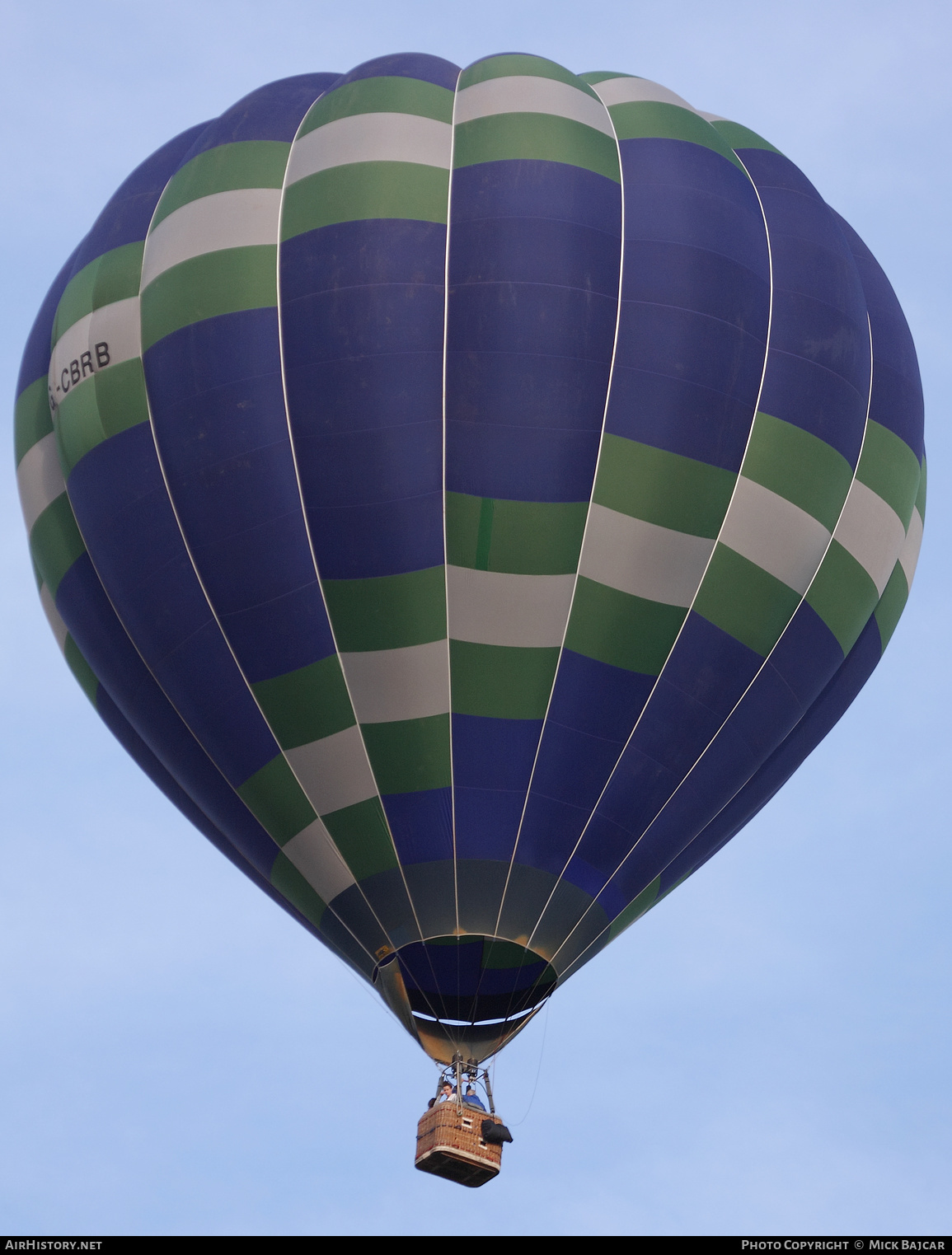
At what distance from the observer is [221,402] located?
14.4 meters

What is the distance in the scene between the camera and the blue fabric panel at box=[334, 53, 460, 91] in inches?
615

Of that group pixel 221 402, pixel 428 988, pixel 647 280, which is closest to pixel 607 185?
pixel 647 280

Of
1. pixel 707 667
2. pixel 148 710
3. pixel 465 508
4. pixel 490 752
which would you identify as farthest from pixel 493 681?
pixel 148 710

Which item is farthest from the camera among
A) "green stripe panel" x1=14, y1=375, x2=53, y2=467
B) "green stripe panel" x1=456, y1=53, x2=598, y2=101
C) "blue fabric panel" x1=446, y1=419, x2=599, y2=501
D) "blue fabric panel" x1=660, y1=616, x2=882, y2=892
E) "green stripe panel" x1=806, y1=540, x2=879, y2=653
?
"green stripe panel" x1=14, y1=375, x2=53, y2=467

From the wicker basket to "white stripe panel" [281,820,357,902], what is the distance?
1725mm

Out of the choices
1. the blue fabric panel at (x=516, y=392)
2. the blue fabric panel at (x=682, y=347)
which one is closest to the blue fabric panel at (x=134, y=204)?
the blue fabric panel at (x=516, y=392)

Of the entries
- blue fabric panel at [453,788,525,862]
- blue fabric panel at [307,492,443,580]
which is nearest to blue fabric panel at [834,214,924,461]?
blue fabric panel at [307,492,443,580]

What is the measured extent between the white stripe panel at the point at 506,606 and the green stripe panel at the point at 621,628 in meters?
0.13

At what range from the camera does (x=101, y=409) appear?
15.1 meters

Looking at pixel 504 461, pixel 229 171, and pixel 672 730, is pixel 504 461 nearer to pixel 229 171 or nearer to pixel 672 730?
pixel 672 730

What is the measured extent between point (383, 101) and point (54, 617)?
4906 millimetres

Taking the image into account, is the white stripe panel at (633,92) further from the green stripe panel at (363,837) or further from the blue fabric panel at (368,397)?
the green stripe panel at (363,837)

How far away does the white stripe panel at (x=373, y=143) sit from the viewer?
14.8 m

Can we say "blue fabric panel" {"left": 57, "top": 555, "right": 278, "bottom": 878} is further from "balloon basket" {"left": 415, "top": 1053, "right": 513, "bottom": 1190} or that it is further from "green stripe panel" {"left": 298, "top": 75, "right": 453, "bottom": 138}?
"green stripe panel" {"left": 298, "top": 75, "right": 453, "bottom": 138}
